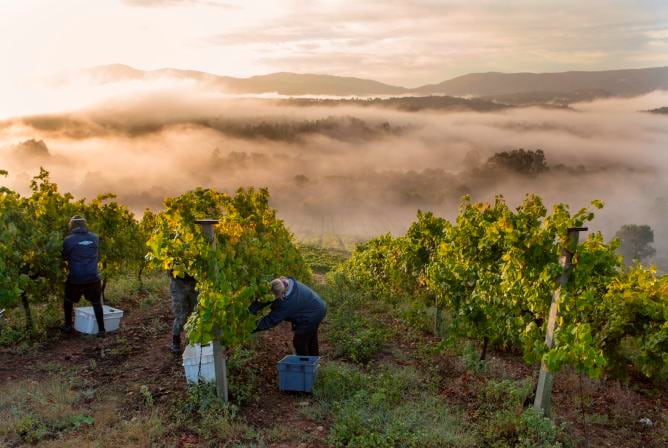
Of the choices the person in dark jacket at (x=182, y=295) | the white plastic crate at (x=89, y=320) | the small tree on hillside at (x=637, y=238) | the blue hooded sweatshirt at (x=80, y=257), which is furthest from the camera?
the small tree on hillside at (x=637, y=238)

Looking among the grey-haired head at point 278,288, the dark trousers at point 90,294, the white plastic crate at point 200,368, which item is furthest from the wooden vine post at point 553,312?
the dark trousers at point 90,294

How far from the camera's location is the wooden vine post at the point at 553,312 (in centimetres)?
685

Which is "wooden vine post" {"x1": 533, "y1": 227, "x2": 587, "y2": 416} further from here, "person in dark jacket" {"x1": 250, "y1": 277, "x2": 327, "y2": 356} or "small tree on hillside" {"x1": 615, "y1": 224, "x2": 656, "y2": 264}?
"small tree on hillside" {"x1": 615, "y1": 224, "x2": 656, "y2": 264}

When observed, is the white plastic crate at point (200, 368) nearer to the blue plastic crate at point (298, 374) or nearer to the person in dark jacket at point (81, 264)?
the blue plastic crate at point (298, 374)

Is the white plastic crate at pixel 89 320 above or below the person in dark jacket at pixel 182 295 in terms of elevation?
below

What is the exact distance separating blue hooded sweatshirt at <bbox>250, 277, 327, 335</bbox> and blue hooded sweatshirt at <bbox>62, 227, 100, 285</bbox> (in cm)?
387

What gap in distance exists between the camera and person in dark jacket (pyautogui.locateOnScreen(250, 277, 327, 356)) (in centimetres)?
749

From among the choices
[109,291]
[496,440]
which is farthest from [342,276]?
[496,440]

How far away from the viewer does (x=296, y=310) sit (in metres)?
7.69

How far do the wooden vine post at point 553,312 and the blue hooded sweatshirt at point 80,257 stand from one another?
7393 millimetres

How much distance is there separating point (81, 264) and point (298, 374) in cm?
455

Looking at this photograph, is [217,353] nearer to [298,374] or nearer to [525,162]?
[298,374]

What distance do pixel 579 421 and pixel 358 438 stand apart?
3.24 meters

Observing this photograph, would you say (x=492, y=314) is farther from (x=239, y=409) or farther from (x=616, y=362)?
(x=239, y=409)
